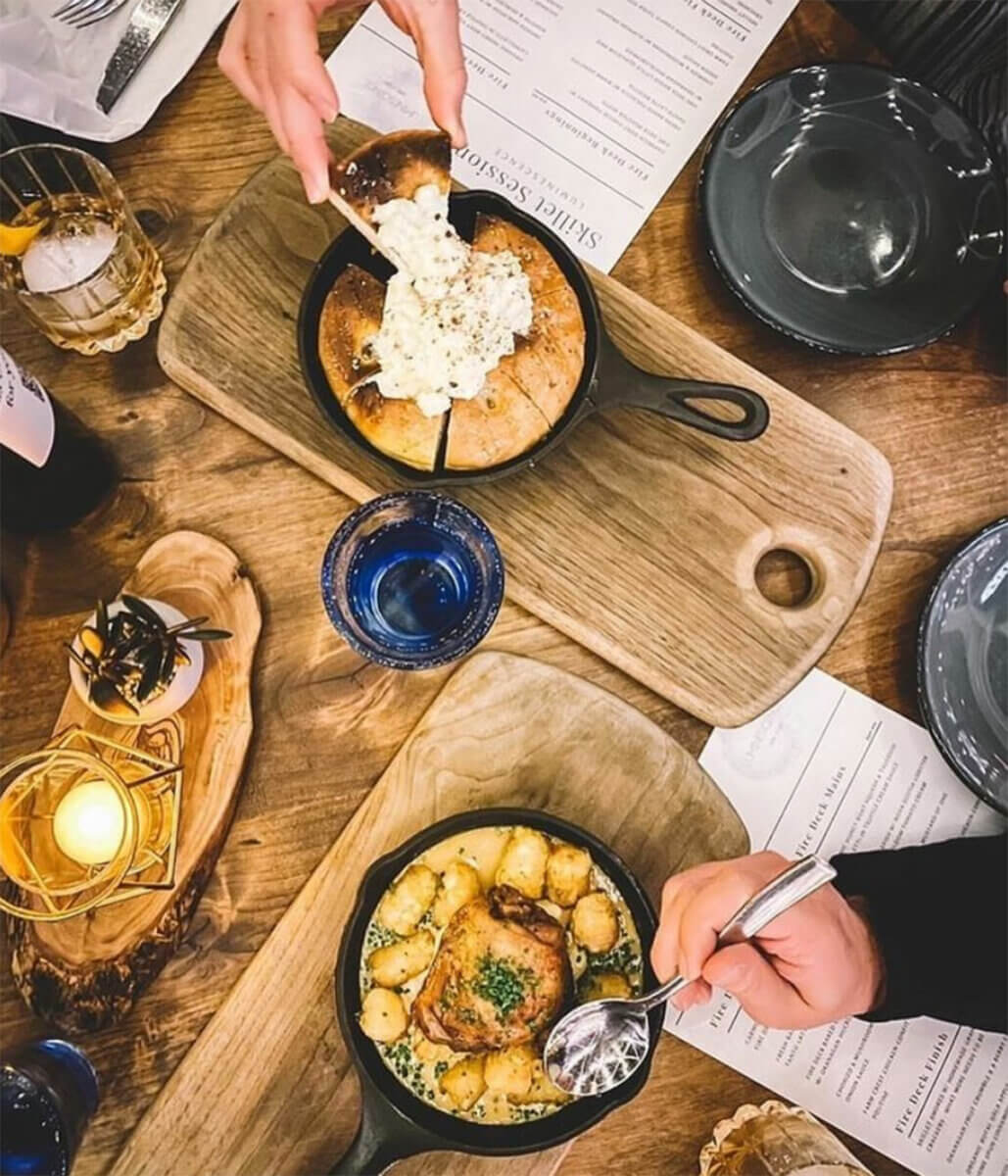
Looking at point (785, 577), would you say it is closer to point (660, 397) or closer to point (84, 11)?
point (660, 397)

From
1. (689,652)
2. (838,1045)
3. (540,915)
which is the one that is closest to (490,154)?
(689,652)

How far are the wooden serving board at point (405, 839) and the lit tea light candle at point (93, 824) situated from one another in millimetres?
208

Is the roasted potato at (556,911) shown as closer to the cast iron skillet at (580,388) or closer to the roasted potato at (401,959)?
the roasted potato at (401,959)

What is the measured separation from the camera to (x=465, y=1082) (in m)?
1.25

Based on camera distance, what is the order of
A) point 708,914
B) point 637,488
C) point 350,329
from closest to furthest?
point 708,914, point 350,329, point 637,488

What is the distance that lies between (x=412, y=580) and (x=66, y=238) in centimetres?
53

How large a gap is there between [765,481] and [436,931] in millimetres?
629

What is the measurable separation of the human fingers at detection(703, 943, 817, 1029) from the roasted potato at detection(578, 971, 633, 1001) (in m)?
0.10

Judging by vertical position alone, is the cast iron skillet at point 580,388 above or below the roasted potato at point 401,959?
above

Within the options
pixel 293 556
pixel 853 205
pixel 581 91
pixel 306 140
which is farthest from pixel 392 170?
pixel 853 205

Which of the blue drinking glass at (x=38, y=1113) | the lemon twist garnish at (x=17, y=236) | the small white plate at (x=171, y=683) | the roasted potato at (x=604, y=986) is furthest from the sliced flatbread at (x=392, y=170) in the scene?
the blue drinking glass at (x=38, y=1113)

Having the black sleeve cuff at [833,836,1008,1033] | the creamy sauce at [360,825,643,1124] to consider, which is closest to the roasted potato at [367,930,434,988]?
the creamy sauce at [360,825,643,1124]

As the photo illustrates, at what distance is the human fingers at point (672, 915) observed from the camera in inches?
47.9

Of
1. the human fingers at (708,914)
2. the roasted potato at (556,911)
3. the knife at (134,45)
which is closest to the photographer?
the human fingers at (708,914)
